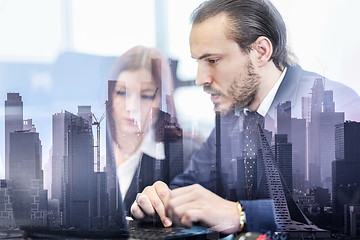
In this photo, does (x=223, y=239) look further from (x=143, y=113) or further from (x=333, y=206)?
(x=143, y=113)

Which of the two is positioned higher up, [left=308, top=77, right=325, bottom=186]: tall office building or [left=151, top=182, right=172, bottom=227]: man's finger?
[left=308, top=77, right=325, bottom=186]: tall office building

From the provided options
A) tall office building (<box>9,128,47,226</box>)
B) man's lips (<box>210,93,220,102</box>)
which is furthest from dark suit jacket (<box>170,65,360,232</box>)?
tall office building (<box>9,128,47,226</box>)

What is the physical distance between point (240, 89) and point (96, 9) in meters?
0.85

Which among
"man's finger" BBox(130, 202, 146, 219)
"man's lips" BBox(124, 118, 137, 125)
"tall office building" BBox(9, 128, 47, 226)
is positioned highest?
"man's lips" BBox(124, 118, 137, 125)

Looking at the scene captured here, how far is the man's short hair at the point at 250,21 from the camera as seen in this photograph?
6.95 feet

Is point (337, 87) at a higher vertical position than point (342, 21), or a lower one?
lower

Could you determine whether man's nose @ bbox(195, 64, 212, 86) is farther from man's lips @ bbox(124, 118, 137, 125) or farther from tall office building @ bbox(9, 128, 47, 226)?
tall office building @ bbox(9, 128, 47, 226)

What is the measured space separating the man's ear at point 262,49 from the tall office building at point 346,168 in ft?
1.70

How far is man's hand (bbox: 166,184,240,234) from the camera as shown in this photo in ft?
6.97

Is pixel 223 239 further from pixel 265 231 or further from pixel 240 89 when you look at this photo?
pixel 240 89

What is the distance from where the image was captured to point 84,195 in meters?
2.19

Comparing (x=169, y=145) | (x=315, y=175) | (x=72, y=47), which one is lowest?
(x=315, y=175)

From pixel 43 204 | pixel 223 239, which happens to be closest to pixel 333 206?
pixel 223 239

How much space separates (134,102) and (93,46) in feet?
1.18
